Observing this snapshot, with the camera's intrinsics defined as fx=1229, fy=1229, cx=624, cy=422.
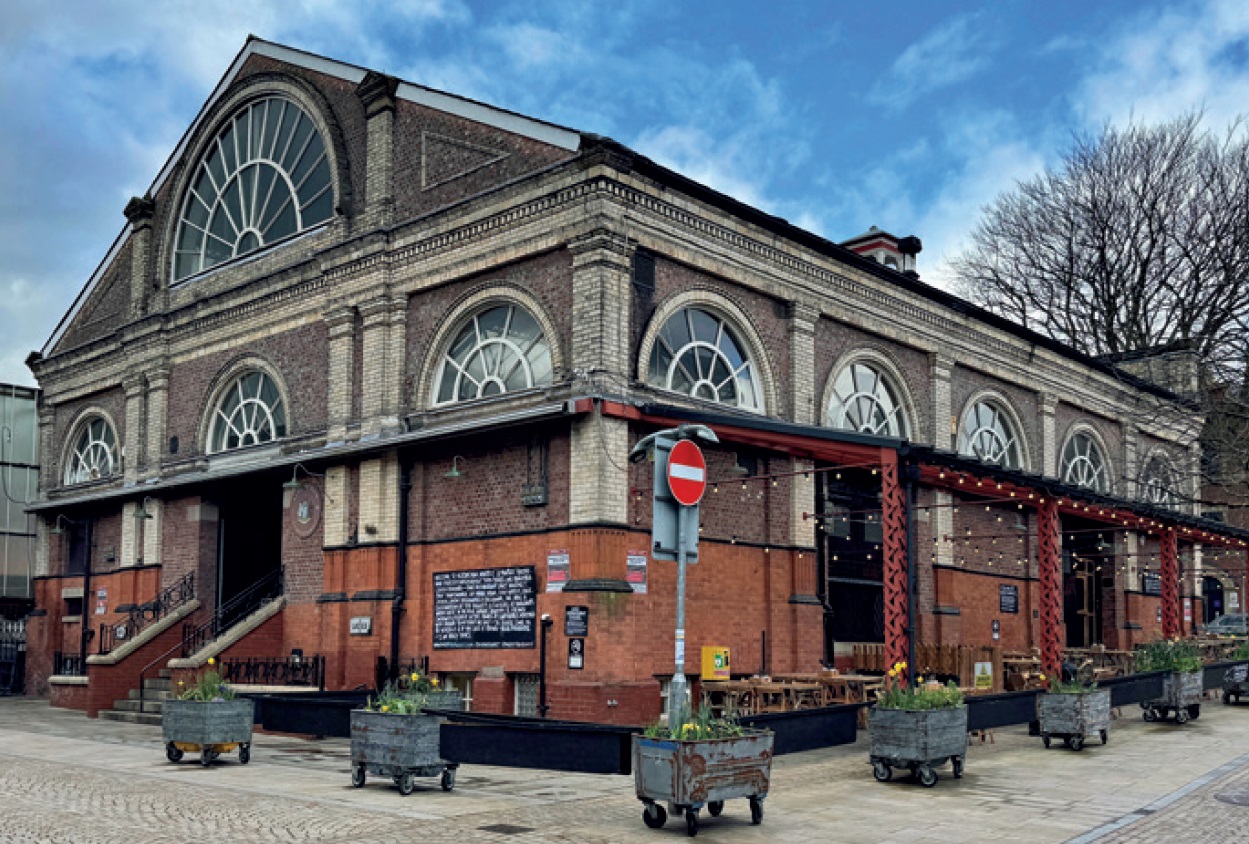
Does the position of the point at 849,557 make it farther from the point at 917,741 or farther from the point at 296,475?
the point at 917,741

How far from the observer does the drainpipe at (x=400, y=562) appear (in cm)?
2164

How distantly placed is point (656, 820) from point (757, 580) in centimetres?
1086

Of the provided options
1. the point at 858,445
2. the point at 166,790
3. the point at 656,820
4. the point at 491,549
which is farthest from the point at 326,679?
the point at 656,820

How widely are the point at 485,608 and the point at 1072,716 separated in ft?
30.3

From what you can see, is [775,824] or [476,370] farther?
[476,370]

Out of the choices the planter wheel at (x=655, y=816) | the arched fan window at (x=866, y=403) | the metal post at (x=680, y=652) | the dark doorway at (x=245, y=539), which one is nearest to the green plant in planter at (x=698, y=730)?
the metal post at (x=680, y=652)

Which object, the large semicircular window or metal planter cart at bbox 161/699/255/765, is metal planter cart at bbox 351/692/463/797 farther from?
the large semicircular window

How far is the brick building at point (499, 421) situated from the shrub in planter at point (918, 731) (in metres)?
2.42

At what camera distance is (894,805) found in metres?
12.1

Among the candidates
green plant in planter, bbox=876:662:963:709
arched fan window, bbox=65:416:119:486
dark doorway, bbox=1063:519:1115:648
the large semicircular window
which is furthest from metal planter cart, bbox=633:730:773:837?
dark doorway, bbox=1063:519:1115:648

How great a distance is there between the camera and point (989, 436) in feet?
98.3

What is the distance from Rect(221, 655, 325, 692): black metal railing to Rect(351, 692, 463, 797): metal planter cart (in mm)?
9697

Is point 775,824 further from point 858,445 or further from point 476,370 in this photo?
point 476,370

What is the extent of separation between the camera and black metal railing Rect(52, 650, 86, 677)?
28141 mm
